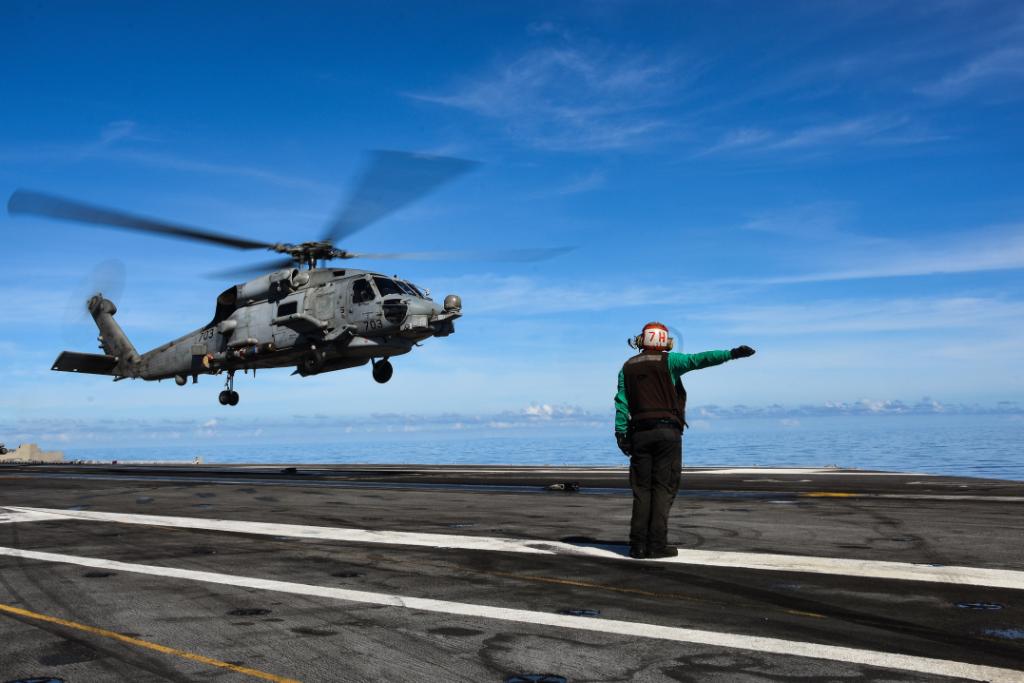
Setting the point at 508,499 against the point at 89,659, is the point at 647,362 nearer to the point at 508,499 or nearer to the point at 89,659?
the point at 89,659

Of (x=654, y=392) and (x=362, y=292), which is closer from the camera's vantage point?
(x=654, y=392)

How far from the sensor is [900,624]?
5.25 m

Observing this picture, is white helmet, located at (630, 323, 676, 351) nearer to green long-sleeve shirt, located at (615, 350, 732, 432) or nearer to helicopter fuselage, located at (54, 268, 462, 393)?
green long-sleeve shirt, located at (615, 350, 732, 432)

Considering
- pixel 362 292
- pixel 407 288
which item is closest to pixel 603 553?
pixel 407 288

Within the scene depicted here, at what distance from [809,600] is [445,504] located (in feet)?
28.9

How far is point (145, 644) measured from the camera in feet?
16.9

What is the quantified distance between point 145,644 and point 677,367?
5178mm

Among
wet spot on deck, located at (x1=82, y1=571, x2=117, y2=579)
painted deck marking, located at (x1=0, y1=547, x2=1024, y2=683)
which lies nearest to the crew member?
painted deck marking, located at (x1=0, y1=547, x2=1024, y2=683)

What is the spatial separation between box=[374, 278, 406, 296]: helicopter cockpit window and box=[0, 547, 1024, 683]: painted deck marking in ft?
62.8

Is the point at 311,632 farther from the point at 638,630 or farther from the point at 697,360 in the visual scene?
the point at 697,360

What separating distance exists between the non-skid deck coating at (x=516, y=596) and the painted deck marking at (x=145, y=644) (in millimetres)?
21

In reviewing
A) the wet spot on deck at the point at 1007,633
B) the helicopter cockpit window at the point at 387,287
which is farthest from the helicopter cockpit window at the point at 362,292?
the wet spot on deck at the point at 1007,633

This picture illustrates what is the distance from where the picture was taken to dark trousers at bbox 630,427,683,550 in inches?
312

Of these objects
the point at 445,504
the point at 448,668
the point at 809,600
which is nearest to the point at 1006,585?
the point at 809,600
